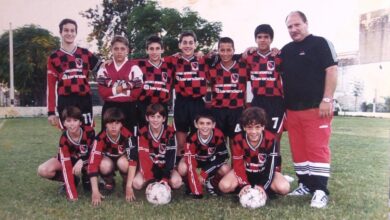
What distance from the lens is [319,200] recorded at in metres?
2.42

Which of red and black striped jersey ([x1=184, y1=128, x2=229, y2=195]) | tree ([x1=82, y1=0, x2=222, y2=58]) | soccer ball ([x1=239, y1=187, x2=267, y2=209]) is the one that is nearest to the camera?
soccer ball ([x1=239, y1=187, x2=267, y2=209])

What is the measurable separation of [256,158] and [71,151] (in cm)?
124

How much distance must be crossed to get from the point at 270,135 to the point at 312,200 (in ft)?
1.50

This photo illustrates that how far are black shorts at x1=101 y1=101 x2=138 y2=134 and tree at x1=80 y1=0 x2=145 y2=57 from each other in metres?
0.73

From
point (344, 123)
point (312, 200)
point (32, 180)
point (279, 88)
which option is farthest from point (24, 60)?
point (344, 123)

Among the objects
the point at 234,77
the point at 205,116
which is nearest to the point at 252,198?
the point at 205,116

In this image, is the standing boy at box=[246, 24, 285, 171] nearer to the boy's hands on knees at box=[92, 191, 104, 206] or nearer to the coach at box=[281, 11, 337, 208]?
the coach at box=[281, 11, 337, 208]

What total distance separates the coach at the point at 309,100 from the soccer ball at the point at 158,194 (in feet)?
2.76

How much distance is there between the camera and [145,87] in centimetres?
299

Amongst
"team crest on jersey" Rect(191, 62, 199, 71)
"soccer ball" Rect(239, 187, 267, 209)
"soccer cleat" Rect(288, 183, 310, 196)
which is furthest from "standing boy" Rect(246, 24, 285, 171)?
"soccer ball" Rect(239, 187, 267, 209)

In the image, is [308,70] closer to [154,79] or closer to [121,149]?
[154,79]

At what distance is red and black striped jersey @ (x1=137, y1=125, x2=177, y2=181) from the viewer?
2.71 metres

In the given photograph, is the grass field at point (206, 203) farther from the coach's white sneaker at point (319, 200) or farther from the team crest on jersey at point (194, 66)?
the team crest on jersey at point (194, 66)

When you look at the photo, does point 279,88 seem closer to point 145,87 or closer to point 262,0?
point 262,0
